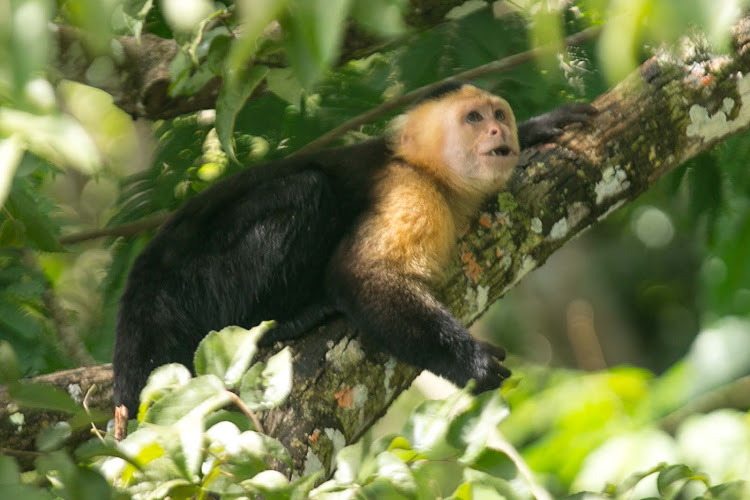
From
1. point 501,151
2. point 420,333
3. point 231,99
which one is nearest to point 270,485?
point 420,333

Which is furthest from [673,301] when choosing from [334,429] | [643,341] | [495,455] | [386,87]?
[495,455]

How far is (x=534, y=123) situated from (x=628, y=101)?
40 centimetres

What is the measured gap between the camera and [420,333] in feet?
9.70

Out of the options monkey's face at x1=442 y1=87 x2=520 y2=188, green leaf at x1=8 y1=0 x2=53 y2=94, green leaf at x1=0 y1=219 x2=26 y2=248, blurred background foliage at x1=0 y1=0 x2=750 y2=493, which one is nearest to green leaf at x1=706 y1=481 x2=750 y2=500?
blurred background foliage at x1=0 y1=0 x2=750 y2=493

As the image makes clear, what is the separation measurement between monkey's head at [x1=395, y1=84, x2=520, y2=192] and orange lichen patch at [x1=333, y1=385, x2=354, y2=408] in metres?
1.22

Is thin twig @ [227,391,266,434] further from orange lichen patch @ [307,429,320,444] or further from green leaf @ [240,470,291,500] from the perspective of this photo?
orange lichen patch @ [307,429,320,444]

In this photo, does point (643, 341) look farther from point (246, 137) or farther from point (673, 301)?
point (246, 137)

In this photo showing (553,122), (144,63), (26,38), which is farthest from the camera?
(144,63)

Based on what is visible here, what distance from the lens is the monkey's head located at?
3570mm

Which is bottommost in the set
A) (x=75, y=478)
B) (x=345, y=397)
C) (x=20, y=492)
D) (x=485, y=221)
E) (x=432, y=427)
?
(x=345, y=397)

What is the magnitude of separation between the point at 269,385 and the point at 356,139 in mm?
3082

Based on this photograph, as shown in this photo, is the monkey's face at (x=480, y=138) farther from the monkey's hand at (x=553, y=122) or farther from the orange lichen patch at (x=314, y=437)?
the orange lichen patch at (x=314, y=437)

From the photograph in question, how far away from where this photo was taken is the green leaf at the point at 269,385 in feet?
5.50

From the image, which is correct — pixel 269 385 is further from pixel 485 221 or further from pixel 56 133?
pixel 485 221
